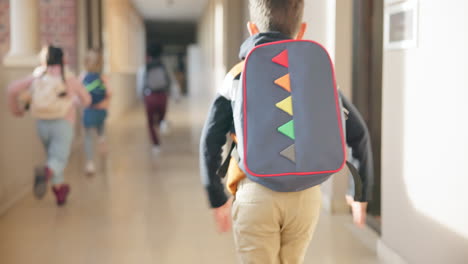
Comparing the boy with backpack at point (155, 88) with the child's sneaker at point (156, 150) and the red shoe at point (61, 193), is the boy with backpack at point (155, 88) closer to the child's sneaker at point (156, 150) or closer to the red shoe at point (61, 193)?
the child's sneaker at point (156, 150)

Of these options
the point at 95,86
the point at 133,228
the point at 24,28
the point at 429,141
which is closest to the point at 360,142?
the point at 429,141

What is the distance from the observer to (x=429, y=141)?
2.61 meters

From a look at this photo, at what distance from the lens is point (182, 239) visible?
3775mm

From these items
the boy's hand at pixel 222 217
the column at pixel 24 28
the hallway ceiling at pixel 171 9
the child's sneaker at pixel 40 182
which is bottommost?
the child's sneaker at pixel 40 182

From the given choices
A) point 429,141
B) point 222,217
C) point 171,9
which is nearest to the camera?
point 222,217

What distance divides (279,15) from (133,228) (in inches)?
108

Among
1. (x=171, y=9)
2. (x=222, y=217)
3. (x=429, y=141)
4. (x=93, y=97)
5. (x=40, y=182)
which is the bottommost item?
(x=40, y=182)

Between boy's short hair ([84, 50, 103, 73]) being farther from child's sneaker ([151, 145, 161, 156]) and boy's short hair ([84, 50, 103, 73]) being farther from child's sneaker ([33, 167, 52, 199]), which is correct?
child's sneaker ([151, 145, 161, 156])

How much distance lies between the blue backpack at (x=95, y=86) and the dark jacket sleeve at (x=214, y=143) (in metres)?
4.46

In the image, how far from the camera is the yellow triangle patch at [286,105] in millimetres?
1603

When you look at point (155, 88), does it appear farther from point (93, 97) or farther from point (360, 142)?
point (360, 142)

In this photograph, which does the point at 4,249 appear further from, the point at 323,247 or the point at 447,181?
the point at 447,181

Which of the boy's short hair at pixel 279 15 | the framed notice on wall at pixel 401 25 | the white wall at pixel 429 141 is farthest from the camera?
the framed notice on wall at pixel 401 25

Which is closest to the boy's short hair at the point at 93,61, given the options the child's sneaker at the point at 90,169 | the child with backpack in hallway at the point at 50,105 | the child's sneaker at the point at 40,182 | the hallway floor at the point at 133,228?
the child's sneaker at the point at 90,169
